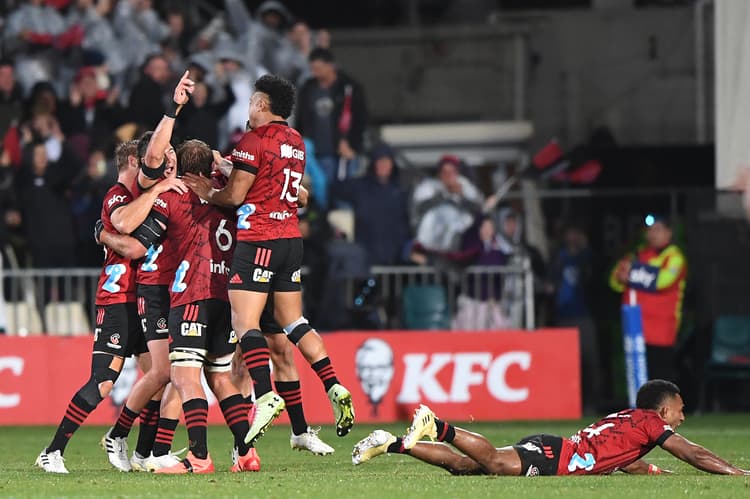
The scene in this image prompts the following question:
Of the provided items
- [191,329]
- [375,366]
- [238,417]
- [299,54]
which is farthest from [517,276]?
[191,329]

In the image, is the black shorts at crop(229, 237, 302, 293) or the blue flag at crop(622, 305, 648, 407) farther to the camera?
the blue flag at crop(622, 305, 648, 407)

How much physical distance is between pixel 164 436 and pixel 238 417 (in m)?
0.57

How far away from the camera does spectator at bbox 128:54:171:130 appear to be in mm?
19812

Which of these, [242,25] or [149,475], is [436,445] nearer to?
[149,475]

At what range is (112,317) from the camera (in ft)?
36.6

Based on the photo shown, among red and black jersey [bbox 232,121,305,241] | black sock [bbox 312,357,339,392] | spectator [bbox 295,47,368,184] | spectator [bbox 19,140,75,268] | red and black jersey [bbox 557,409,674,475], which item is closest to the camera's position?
red and black jersey [bbox 557,409,674,475]

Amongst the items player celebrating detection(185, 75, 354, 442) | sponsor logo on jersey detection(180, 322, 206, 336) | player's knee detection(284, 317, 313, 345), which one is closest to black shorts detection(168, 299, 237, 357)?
sponsor logo on jersey detection(180, 322, 206, 336)

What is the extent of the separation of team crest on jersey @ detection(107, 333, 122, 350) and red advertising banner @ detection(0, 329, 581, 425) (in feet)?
22.9

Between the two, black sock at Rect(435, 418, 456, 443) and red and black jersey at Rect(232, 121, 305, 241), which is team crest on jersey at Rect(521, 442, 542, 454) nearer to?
black sock at Rect(435, 418, 456, 443)

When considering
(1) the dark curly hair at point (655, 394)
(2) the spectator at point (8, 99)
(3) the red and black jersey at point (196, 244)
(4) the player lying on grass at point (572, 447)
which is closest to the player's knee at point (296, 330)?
(3) the red and black jersey at point (196, 244)

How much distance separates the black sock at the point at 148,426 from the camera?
1134 centimetres

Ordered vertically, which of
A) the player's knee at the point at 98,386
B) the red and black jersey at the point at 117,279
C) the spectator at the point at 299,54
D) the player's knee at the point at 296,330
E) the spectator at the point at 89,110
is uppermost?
the spectator at the point at 299,54

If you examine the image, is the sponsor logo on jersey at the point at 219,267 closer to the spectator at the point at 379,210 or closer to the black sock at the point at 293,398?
the black sock at the point at 293,398

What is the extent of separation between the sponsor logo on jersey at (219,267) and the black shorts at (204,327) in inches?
8.4
